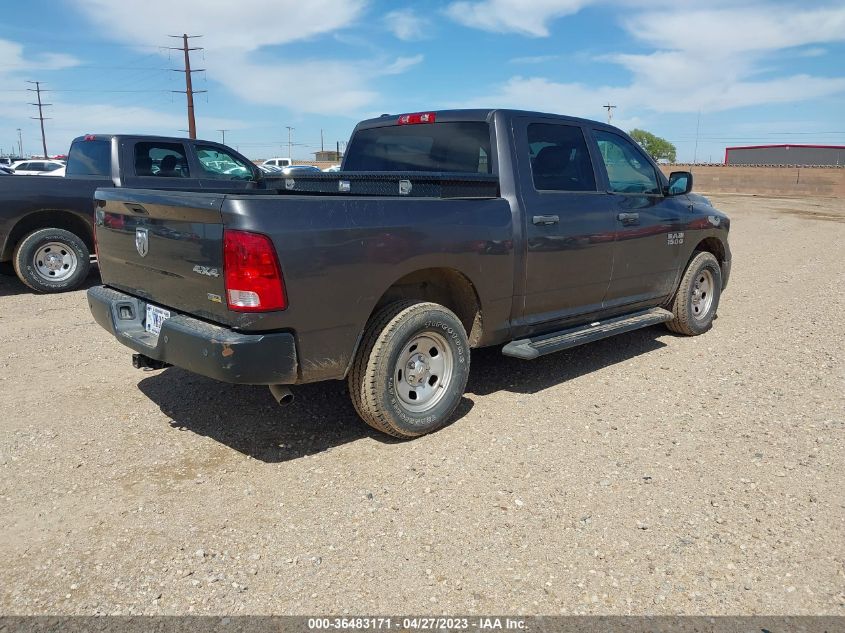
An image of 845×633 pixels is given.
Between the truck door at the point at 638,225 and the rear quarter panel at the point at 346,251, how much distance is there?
1.44m

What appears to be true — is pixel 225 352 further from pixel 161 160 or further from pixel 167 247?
pixel 161 160

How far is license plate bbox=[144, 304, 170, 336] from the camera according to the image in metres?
3.63

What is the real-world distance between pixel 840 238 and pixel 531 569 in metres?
16.1

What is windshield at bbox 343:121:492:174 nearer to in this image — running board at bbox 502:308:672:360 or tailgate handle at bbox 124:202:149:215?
running board at bbox 502:308:672:360

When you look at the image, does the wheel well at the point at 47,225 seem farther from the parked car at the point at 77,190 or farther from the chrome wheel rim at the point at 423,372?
the chrome wheel rim at the point at 423,372

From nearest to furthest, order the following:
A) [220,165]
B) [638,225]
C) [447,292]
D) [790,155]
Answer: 1. [447,292]
2. [638,225]
3. [220,165]
4. [790,155]

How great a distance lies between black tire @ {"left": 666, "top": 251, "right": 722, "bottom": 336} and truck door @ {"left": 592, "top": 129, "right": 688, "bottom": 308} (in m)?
0.33

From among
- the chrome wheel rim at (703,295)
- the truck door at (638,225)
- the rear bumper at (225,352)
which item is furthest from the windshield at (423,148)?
the chrome wheel rim at (703,295)

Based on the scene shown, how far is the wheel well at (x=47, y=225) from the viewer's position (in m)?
7.79

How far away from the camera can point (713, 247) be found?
656 centimetres

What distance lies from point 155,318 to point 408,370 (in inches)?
56.9

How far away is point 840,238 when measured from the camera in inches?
613

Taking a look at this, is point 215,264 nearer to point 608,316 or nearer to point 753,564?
point 753,564

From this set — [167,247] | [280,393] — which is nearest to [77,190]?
[167,247]
